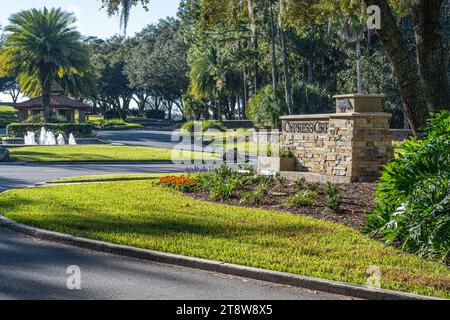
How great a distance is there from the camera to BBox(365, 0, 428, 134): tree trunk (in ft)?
41.7

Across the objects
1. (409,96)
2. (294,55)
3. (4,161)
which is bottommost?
(4,161)

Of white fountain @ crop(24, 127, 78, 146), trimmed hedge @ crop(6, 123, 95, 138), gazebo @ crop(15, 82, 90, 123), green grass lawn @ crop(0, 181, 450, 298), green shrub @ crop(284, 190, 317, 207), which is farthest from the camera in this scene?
gazebo @ crop(15, 82, 90, 123)

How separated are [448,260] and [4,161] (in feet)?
83.4

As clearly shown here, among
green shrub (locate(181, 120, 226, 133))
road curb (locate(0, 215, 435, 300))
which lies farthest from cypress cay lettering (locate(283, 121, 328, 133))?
green shrub (locate(181, 120, 226, 133))

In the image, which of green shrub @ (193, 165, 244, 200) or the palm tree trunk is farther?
the palm tree trunk

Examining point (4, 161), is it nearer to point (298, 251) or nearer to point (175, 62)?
point (298, 251)

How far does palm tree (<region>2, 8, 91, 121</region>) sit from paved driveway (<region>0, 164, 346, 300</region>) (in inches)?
2020

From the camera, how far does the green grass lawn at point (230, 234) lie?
304 inches

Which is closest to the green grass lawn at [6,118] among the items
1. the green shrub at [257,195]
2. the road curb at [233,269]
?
the green shrub at [257,195]

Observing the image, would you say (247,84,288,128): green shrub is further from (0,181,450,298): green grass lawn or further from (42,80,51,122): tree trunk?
(0,181,450,298): green grass lawn

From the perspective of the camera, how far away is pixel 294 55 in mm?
57031
